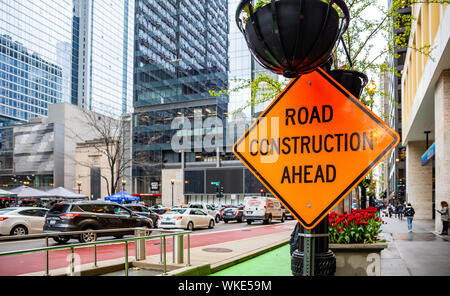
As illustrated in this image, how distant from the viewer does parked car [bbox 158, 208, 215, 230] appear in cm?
2274

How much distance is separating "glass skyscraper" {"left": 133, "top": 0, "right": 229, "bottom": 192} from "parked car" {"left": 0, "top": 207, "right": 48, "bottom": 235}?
43757mm

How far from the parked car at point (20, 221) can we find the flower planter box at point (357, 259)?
16.3 meters

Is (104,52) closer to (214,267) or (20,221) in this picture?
(20,221)

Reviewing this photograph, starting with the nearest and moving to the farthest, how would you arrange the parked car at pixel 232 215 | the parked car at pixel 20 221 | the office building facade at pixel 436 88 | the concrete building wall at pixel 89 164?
the office building facade at pixel 436 88
the parked car at pixel 20 221
the parked car at pixel 232 215
the concrete building wall at pixel 89 164

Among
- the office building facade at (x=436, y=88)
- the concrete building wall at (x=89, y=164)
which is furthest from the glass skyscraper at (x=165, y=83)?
the office building facade at (x=436, y=88)

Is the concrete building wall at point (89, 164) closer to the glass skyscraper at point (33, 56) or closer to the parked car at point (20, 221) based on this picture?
the glass skyscraper at point (33, 56)

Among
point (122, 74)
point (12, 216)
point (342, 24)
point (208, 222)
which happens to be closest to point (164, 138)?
point (208, 222)

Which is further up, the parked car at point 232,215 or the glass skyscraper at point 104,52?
the glass skyscraper at point 104,52

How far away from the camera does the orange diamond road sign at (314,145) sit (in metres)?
2.36

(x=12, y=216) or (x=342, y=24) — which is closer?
(x=342, y=24)

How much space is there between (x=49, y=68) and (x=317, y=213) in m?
134

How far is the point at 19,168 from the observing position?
278ft
